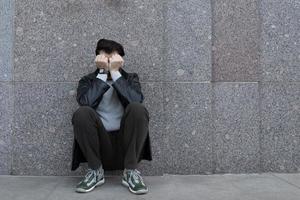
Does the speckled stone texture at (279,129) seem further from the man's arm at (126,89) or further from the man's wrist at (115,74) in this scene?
the man's wrist at (115,74)

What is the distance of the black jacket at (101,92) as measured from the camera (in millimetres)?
3895

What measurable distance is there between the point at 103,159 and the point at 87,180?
1.21 ft

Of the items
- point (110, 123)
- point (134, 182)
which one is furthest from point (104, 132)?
point (134, 182)

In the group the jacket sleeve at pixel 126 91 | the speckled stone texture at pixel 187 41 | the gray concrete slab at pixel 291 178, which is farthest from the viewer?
the speckled stone texture at pixel 187 41

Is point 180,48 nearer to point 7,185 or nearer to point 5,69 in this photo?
point 5,69

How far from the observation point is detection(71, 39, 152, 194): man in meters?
3.77

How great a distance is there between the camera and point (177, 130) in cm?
448

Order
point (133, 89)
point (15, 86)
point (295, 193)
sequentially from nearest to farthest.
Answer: point (295, 193) → point (133, 89) → point (15, 86)

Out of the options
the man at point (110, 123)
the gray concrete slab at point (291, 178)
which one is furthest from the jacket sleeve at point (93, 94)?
the gray concrete slab at point (291, 178)

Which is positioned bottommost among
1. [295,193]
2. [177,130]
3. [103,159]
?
[295,193]

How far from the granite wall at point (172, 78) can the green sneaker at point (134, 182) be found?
551 mm

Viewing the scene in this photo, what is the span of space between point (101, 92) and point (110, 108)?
0.81 ft

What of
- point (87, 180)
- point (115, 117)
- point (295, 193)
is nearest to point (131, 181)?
point (87, 180)

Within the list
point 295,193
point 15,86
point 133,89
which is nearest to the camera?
point 295,193
